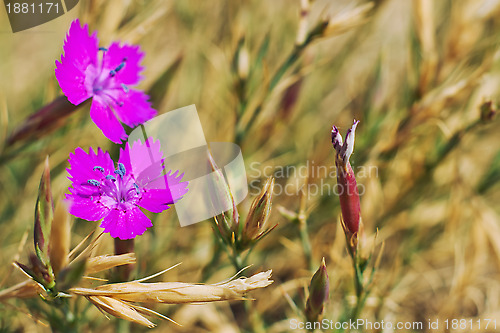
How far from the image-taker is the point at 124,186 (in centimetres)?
69

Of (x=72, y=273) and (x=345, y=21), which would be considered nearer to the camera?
(x=72, y=273)

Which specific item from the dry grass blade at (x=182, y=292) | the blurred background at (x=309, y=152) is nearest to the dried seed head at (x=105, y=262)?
the dry grass blade at (x=182, y=292)

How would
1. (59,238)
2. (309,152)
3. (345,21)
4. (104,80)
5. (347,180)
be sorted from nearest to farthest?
(59,238) → (347,180) → (104,80) → (345,21) → (309,152)

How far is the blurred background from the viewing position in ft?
3.25

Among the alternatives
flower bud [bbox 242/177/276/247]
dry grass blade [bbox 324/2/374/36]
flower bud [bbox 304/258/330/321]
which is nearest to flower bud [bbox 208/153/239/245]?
flower bud [bbox 242/177/276/247]

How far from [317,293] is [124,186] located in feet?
1.00

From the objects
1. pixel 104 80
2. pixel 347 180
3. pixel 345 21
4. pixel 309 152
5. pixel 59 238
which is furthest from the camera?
pixel 309 152

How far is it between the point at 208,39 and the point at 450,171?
77 cm

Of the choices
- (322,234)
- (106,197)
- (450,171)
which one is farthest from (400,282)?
(106,197)

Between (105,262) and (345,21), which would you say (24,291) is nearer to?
(105,262)

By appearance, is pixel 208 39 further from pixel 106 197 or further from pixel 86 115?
pixel 106 197

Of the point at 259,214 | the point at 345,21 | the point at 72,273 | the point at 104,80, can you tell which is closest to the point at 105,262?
the point at 72,273

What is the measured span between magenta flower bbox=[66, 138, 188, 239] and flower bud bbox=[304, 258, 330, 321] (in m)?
0.21

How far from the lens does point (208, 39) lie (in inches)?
56.8
